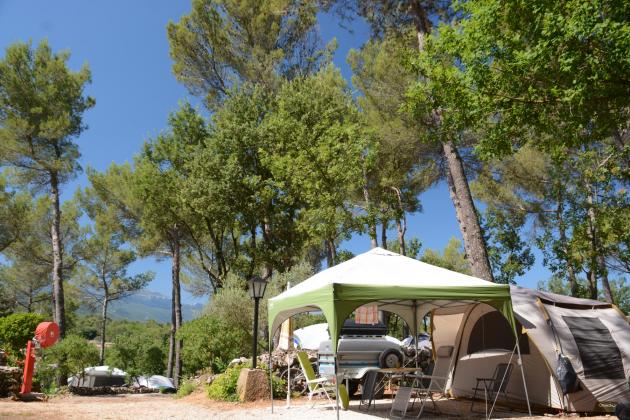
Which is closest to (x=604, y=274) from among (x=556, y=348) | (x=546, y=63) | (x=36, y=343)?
(x=556, y=348)

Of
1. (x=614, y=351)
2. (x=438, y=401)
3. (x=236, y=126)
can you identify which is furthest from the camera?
(x=236, y=126)

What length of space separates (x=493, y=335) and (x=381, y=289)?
9.68ft

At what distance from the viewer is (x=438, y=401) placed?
8609 millimetres

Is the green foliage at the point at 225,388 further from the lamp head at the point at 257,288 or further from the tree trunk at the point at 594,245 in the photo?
the tree trunk at the point at 594,245

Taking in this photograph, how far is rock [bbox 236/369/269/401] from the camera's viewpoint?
8.88 m

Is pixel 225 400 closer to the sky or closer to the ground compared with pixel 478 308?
closer to the ground

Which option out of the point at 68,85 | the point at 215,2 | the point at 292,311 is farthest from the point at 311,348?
the point at 215,2

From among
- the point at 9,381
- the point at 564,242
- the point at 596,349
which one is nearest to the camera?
the point at 596,349

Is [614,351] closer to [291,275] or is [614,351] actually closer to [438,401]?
[438,401]

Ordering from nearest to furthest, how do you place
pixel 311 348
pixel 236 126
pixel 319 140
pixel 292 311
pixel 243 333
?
pixel 292 311 < pixel 311 348 < pixel 243 333 < pixel 319 140 < pixel 236 126

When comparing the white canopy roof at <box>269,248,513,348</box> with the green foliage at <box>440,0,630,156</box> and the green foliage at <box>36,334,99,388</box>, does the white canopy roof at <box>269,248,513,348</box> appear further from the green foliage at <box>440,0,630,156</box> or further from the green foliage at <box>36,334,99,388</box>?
the green foliage at <box>36,334,99,388</box>

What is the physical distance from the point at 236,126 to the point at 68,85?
6.52 metres

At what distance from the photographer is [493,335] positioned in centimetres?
804

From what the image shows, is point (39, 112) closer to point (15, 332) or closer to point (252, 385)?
point (15, 332)
